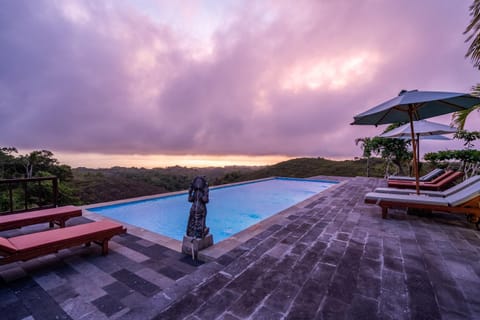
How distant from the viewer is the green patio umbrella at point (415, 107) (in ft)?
10.8

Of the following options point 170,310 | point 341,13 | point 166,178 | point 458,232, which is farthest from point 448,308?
point 166,178

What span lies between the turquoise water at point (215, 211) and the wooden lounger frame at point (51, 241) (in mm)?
1775

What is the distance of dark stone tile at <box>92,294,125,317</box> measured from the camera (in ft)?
5.19

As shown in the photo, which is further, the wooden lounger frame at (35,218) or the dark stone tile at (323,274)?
the wooden lounger frame at (35,218)

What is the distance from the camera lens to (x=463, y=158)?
7.14 metres

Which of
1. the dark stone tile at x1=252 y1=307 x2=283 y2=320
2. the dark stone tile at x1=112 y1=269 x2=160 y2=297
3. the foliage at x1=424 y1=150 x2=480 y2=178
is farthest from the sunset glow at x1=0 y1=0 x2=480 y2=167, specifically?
the dark stone tile at x1=252 y1=307 x2=283 y2=320

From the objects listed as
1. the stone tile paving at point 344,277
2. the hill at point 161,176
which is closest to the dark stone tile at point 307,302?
the stone tile paving at point 344,277

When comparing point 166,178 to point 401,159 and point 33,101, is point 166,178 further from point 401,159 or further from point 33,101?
point 401,159

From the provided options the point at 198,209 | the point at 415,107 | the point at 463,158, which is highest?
the point at 415,107

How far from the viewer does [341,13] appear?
6543mm

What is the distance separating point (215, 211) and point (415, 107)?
607 centimetres

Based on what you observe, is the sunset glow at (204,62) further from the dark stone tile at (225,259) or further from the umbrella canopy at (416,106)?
the dark stone tile at (225,259)

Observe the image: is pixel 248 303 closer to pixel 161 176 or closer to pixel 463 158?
pixel 463 158

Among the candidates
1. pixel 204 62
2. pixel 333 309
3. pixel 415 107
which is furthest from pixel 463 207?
pixel 204 62
